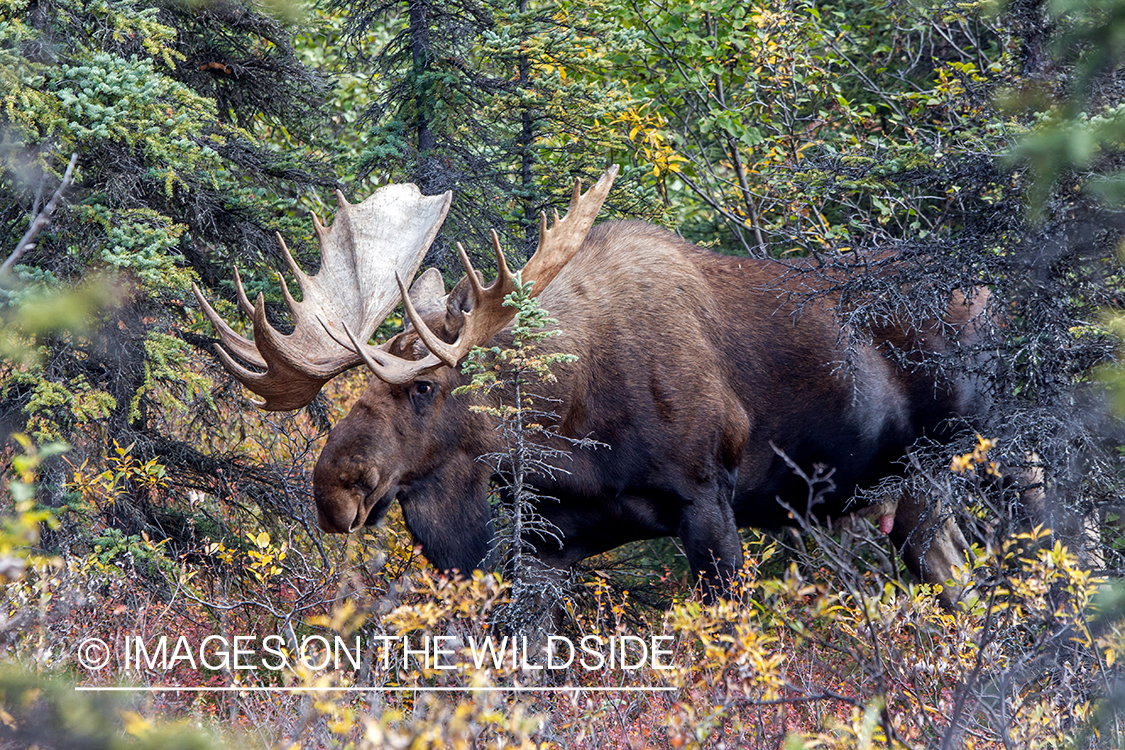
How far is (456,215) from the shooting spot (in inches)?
275

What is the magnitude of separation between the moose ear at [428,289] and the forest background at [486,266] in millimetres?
694

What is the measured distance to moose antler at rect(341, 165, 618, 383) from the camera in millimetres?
5105

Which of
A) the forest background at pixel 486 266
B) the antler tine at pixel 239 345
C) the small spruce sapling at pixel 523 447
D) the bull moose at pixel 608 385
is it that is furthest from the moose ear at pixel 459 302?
the forest background at pixel 486 266

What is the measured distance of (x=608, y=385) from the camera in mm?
5703

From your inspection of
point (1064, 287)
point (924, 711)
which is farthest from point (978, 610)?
point (1064, 287)

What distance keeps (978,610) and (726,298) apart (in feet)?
8.90

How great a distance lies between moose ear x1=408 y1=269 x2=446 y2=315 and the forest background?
694 millimetres

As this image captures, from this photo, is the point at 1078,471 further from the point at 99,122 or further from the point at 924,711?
the point at 99,122

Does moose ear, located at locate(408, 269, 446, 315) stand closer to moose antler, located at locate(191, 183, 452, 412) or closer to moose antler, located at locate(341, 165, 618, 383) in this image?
moose antler, located at locate(191, 183, 452, 412)

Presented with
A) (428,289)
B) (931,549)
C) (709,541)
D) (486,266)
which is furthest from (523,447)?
(931,549)

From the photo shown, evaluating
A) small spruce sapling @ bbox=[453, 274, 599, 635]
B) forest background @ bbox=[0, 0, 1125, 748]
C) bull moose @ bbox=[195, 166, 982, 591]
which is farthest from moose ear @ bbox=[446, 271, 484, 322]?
forest background @ bbox=[0, 0, 1125, 748]

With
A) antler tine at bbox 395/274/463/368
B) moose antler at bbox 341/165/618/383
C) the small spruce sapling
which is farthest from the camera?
moose antler at bbox 341/165/618/383

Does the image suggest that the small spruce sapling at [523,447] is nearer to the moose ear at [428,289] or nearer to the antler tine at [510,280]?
the antler tine at [510,280]

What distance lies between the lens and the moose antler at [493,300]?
5105 millimetres
